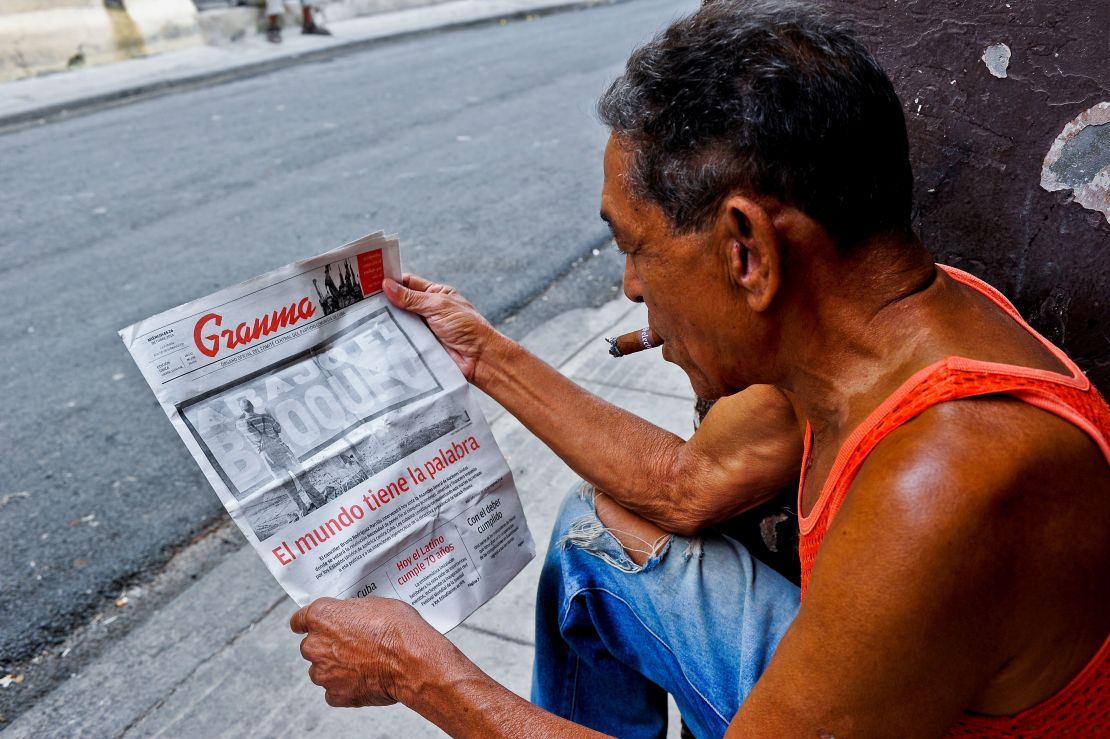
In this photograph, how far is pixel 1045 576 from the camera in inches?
36.6

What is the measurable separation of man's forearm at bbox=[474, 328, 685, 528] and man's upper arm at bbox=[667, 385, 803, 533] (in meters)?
0.04

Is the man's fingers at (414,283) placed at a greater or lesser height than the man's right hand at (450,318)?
greater

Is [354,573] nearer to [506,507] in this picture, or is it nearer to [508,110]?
[506,507]

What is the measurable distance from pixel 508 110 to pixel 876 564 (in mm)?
7174

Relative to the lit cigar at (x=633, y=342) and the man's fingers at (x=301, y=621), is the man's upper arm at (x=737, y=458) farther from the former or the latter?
the man's fingers at (x=301, y=621)

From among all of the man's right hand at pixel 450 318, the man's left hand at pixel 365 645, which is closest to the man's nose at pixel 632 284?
the man's right hand at pixel 450 318

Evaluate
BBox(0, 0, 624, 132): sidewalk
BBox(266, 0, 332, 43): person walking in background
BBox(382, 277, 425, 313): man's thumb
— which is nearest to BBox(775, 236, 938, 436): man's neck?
BBox(382, 277, 425, 313): man's thumb

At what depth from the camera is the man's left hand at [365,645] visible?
135cm

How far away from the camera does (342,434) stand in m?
1.50

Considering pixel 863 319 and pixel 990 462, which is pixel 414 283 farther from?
pixel 990 462

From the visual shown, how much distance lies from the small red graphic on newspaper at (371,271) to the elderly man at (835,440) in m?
0.47

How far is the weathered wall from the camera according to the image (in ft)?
4.92

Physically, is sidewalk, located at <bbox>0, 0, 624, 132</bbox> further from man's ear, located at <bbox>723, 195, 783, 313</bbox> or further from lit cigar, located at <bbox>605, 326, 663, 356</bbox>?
man's ear, located at <bbox>723, 195, 783, 313</bbox>

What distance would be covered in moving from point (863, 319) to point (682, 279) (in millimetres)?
212
